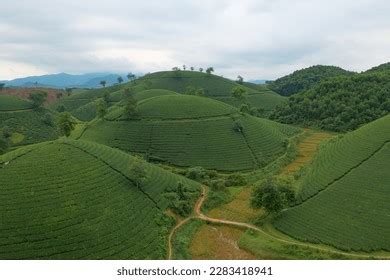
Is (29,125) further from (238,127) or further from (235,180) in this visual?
(235,180)

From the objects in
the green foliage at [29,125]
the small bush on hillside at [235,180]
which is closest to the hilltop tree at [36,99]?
the green foliage at [29,125]

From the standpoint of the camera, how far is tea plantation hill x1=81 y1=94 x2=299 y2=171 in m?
70.9

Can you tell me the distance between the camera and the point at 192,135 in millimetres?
76938

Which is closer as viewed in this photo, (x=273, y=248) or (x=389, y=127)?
(x=273, y=248)

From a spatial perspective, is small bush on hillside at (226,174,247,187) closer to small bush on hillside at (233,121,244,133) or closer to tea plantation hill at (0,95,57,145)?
small bush on hillside at (233,121,244,133)

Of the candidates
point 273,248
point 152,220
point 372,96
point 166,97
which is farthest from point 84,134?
point 372,96

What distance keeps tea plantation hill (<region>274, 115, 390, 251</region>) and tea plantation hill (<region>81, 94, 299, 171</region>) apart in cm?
1426

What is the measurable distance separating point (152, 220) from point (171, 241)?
3921mm

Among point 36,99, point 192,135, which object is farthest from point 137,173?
point 36,99

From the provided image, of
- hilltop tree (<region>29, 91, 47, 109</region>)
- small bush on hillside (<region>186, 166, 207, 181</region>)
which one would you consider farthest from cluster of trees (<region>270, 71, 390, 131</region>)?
hilltop tree (<region>29, 91, 47, 109</region>)

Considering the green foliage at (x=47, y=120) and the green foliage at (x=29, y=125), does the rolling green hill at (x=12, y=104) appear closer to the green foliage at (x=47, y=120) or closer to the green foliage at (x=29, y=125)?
the green foliage at (x=29, y=125)

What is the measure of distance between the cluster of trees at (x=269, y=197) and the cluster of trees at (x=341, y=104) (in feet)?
208

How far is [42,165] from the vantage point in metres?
46.5

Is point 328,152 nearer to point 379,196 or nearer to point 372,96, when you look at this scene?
point 379,196
